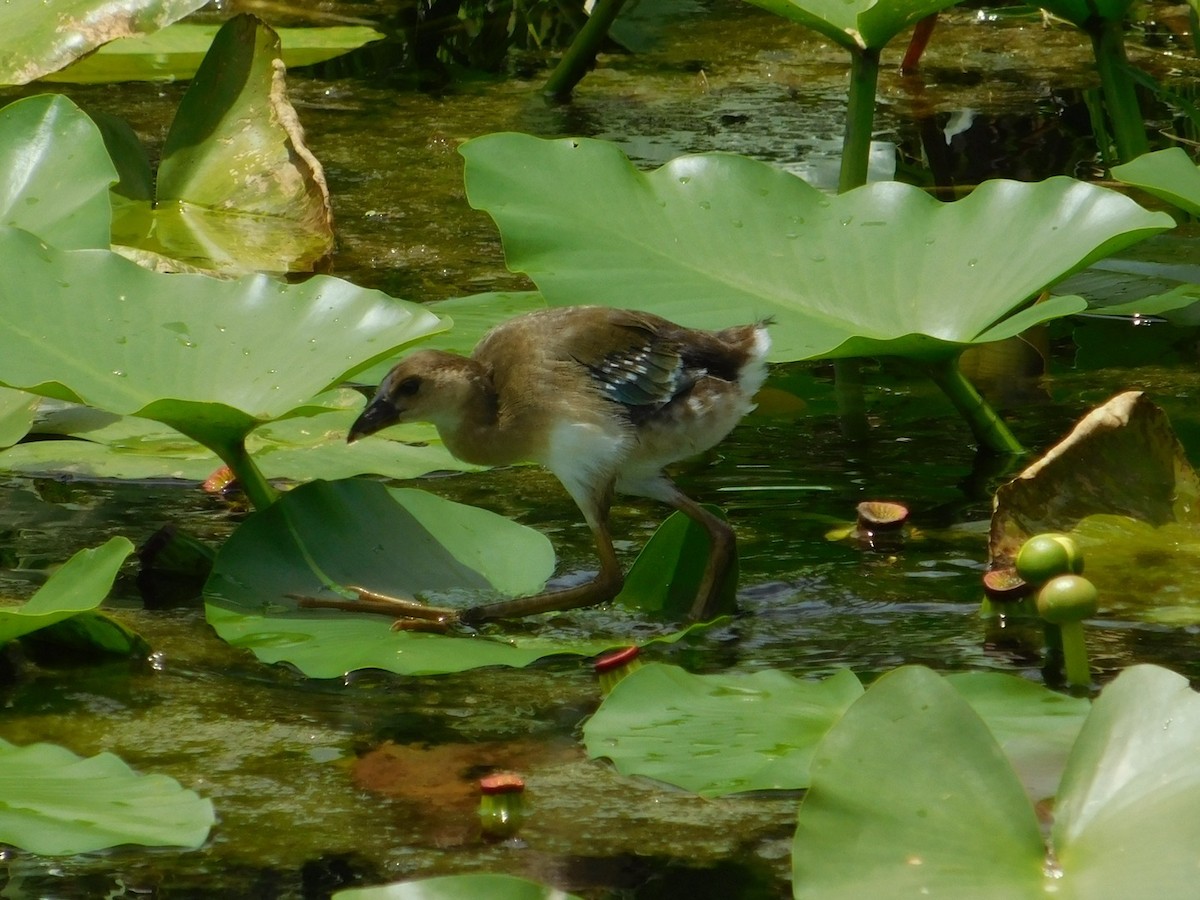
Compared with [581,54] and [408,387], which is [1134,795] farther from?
[581,54]

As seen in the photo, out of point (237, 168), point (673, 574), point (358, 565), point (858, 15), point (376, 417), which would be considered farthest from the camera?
point (237, 168)

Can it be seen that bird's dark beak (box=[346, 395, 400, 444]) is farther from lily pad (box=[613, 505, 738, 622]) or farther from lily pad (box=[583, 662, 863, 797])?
lily pad (box=[583, 662, 863, 797])

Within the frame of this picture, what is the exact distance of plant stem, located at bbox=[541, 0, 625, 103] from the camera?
644cm

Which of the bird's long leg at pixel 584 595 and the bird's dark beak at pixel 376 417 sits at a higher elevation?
the bird's dark beak at pixel 376 417

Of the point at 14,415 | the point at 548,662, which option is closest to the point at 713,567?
the point at 548,662

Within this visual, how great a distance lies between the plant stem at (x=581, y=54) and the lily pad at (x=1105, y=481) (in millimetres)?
3646

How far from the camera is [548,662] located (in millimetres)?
2922

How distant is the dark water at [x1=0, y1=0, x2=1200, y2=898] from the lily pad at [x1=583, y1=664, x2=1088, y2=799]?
0.13 metres

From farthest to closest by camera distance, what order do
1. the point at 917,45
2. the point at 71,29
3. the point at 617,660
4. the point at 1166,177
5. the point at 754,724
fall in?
the point at 917,45 < the point at 71,29 < the point at 1166,177 < the point at 617,660 < the point at 754,724

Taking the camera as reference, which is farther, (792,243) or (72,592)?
(792,243)

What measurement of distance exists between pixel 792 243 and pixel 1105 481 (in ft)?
3.12

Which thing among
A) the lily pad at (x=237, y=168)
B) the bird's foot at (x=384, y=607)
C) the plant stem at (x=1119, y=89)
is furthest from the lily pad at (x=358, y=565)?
the plant stem at (x=1119, y=89)

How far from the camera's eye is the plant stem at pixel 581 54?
21.1 feet

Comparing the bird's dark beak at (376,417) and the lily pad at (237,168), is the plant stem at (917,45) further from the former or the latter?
the bird's dark beak at (376,417)
